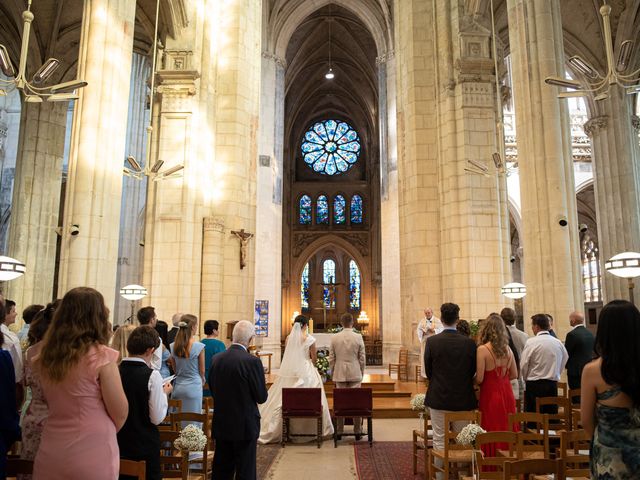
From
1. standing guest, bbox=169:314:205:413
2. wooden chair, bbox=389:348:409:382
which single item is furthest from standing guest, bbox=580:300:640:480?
wooden chair, bbox=389:348:409:382

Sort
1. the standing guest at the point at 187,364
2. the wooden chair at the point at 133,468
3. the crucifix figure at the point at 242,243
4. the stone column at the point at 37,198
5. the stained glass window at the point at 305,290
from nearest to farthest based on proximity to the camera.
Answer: the wooden chair at the point at 133,468 → the standing guest at the point at 187,364 → the crucifix figure at the point at 242,243 → the stone column at the point at 37,198 → the stained glass window at the point at 305,290

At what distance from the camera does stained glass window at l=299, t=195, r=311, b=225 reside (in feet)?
118

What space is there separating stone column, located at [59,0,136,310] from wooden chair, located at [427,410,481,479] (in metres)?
4.95

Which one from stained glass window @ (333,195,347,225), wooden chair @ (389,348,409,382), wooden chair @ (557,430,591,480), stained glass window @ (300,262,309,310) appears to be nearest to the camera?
wooden chair @ (557,430,591,480)

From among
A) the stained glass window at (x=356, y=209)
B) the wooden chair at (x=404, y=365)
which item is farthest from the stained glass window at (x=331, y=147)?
the wooden chair at (x=404, y=365)

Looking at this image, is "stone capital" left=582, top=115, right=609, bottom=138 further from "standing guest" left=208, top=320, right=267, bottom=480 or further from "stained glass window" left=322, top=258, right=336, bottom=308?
"stained glass window" left=322, top=258, right=336, bottom=308

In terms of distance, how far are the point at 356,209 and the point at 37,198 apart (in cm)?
2356

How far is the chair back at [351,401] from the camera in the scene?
23.7ft

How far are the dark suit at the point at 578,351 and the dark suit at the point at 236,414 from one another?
3.55 m

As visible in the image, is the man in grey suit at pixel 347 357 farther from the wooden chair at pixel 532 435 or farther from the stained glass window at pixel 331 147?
the stained glass window at pixel 331 147

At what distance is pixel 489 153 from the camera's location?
11.5 m

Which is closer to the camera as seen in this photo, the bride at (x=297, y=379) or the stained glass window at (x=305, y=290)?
the bride at (x=297, y=379)

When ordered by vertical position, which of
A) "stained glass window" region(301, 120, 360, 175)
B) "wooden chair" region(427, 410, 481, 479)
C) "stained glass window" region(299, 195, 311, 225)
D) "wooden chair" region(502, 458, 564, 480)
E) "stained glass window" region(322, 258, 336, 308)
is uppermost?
"stained glass window" region(301, 120, 360, 175)

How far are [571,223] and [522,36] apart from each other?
10.1ft
